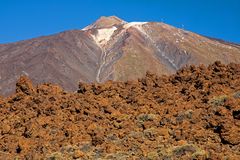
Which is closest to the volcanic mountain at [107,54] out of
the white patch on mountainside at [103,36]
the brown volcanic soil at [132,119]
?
the white patch on mountainside at [103,36]

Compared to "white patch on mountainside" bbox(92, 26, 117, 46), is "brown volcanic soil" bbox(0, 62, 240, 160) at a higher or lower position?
lower

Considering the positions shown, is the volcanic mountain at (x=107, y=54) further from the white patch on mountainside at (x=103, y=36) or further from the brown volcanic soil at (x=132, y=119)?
the brown volcanic soil at (x=132, y=119)

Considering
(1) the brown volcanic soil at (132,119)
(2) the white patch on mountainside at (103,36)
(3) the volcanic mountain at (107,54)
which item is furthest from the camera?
(2) the white patch on mountainside at (103,36)

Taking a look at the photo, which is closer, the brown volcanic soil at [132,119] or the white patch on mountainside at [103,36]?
the brown volcanic soil at [132,119]

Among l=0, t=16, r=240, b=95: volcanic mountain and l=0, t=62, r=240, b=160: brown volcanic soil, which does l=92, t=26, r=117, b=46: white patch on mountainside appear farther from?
l=0, t=62, r=240, b=160: brown volcanic soil

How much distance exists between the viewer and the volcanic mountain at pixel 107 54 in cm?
10638

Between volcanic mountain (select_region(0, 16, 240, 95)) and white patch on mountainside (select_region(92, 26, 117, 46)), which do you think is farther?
white patch on mountainside (select_region(92, 26, 117, 46))

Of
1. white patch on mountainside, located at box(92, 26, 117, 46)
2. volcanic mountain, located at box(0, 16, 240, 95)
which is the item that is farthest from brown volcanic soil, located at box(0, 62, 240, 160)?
white patch on mountainside, located at box(92, 26, 117, 46)

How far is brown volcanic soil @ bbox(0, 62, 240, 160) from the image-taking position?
14711 mm

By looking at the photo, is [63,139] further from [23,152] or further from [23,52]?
[23,52]

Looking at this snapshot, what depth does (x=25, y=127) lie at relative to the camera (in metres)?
17.6

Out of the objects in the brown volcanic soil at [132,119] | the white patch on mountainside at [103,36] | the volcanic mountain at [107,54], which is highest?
the white patch on mountainside at [103,36]

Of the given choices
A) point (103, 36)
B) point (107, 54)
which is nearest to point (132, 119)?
point (107, 54)

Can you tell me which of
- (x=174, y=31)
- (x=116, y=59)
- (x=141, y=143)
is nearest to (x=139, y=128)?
(x=141, y=143)
